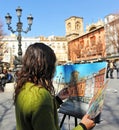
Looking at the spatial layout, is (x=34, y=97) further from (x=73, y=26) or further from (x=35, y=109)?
(x=73, y=26)

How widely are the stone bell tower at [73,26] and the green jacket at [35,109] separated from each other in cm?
10101

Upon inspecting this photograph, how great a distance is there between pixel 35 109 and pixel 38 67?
278 millimetres

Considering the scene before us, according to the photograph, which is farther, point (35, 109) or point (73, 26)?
point (73, 26)

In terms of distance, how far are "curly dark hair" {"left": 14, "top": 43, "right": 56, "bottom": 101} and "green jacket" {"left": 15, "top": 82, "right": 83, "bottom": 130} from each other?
60 millimetres

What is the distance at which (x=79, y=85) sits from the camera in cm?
327

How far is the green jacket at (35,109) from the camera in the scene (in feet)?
5.56

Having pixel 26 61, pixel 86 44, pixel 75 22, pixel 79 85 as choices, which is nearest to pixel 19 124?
pixel 26 61

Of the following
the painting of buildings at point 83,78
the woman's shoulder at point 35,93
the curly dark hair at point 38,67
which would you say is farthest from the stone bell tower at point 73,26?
the woman's shoulder at point 35,93

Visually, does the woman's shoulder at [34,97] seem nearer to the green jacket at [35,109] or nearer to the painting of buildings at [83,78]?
the green jacket at [35,109]

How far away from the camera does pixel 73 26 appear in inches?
4166

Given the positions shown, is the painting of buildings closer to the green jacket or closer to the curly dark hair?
the curly dark hair

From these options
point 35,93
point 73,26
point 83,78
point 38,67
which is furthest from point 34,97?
point 73,26

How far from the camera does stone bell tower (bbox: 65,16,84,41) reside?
104 m

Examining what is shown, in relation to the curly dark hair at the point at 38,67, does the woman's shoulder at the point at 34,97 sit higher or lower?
lower
